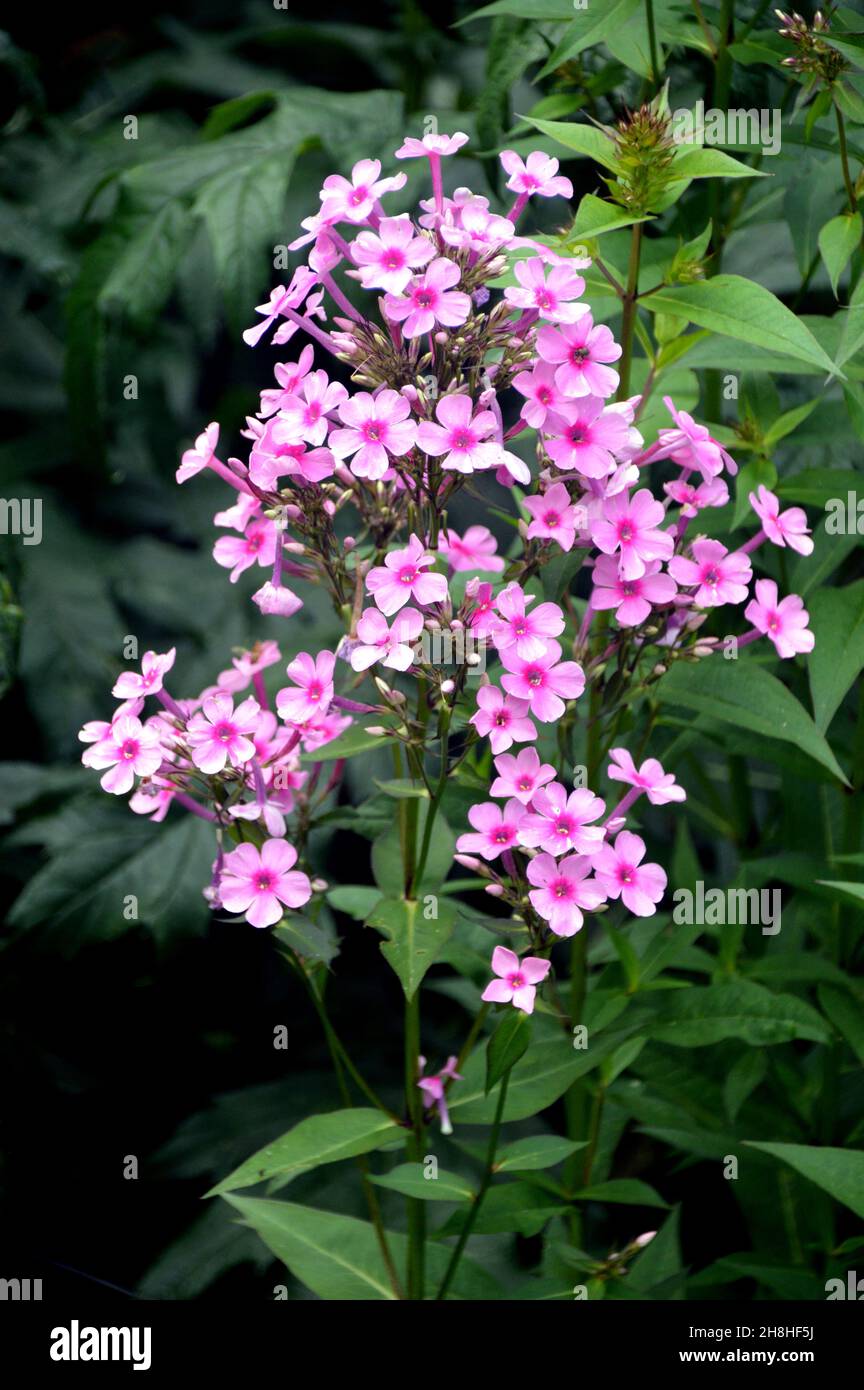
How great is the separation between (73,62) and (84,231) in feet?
1.33

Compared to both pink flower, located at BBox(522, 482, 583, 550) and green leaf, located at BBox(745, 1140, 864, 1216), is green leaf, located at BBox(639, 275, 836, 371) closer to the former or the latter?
pink flower, located at BBox(522, 482, 583, 550)

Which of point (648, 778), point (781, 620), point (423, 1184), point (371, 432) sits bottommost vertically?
point (423, 1184)

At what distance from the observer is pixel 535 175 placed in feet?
2.98

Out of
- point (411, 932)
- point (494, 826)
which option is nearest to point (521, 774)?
point (494, 826)

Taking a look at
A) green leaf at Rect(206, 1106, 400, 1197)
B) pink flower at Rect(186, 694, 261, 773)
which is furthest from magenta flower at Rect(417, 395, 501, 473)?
green leaf at Rect(206, 1106, 400, 1197)

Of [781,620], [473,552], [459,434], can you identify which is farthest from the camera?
[473,552]

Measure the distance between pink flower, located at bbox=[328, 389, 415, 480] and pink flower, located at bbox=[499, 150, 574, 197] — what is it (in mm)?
181

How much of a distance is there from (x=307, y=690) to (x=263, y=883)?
0.13 m

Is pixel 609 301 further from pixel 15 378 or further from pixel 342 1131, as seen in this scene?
pixel 15 378

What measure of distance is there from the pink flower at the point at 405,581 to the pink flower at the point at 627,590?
11cm

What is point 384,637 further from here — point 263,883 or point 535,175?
point 535,175
